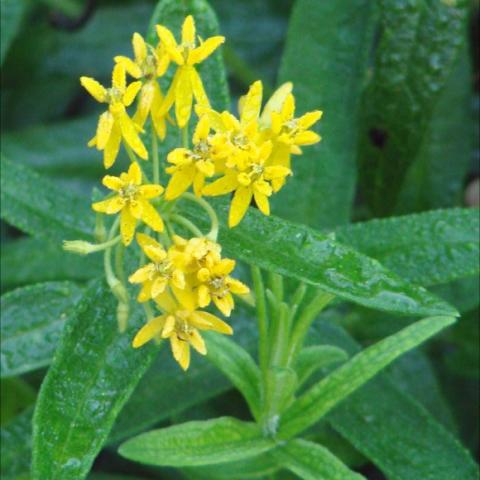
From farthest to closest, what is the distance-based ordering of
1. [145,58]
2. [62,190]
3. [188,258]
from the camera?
[62,190] → [145,58] → [188,258]

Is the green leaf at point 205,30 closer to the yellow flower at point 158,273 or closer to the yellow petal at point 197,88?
the yellow petal at point 197,88

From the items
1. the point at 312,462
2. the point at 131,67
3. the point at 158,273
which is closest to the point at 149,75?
the point at 131,67

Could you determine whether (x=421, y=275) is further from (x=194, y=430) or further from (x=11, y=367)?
(x=11, y=367)

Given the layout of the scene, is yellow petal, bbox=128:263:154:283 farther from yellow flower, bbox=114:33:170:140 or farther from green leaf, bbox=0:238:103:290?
green leaf, bbox=0:238:103:290

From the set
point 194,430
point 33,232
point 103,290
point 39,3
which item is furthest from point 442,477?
point 39,3

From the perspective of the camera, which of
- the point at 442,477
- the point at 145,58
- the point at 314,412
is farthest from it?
the point at 442,477

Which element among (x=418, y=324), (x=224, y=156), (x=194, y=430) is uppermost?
(x=224, y=156)

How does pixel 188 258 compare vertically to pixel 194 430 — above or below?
above
